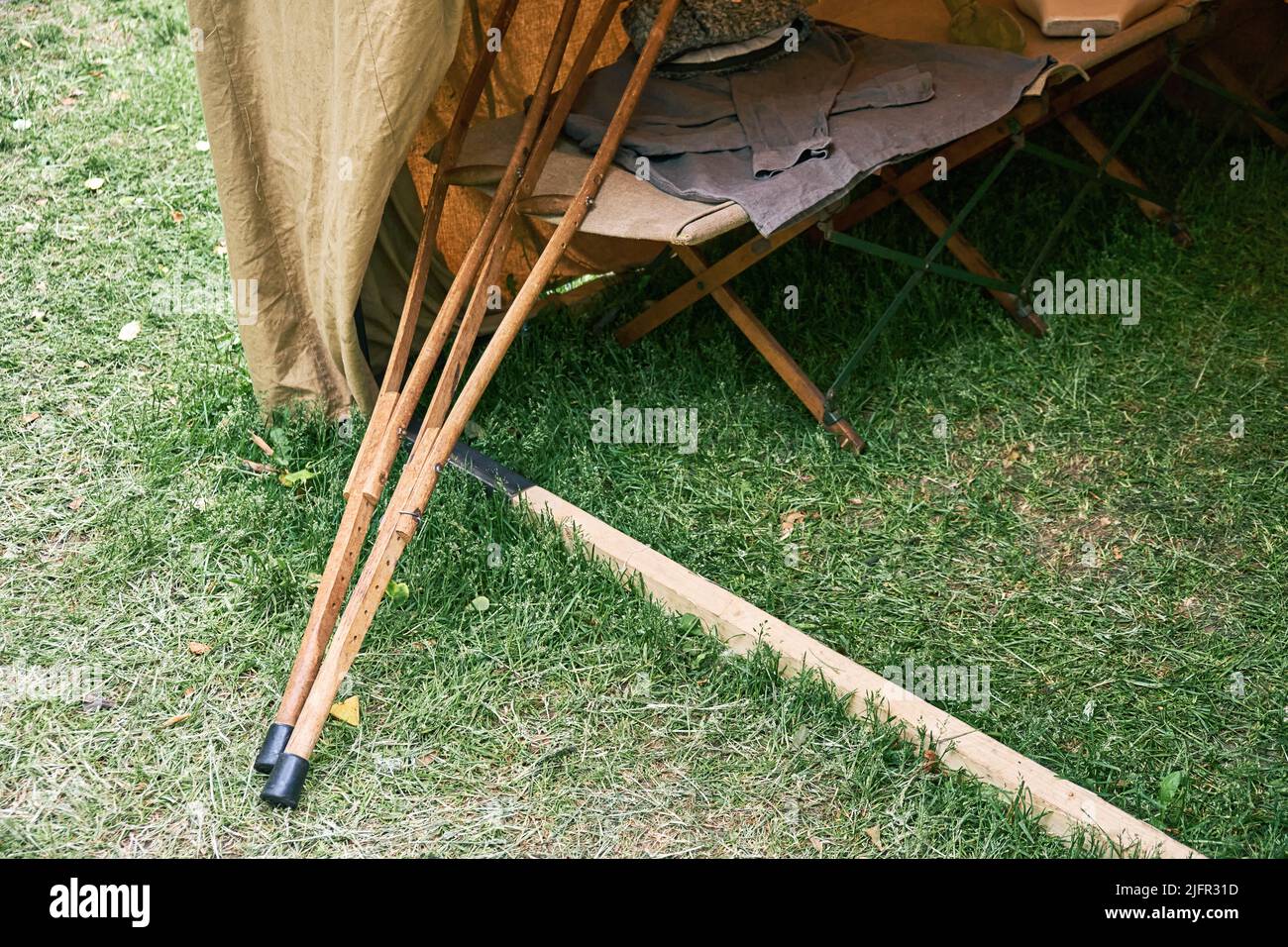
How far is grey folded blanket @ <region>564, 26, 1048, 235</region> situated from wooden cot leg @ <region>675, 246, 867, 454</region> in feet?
0.98

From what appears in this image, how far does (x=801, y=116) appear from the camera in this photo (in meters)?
3.40

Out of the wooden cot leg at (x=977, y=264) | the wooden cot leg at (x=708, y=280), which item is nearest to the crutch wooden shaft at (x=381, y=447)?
the wooden cot leg at (x=708, y=280)

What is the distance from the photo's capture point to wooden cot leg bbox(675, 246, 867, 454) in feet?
11.3

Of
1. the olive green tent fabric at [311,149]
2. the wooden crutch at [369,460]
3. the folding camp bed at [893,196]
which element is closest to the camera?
the wooden crutch at [369,460]

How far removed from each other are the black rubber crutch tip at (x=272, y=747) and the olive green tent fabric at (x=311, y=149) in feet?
3.68

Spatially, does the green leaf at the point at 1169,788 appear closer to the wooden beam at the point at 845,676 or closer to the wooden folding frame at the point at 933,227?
the wooden beam at the point at 845,676

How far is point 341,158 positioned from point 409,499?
90 centimetres

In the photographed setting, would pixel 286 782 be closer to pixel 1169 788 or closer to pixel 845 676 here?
pixel 845 676

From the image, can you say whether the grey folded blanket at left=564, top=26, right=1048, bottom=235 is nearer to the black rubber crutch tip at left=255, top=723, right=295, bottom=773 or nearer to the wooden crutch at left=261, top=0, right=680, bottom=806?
the wooden crutch at left=261, top=0, right=680, bottom=806

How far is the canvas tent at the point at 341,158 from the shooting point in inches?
110

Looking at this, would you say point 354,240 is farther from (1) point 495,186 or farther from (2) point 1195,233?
(2) point 1195,233

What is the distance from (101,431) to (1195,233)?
377 centimetres
